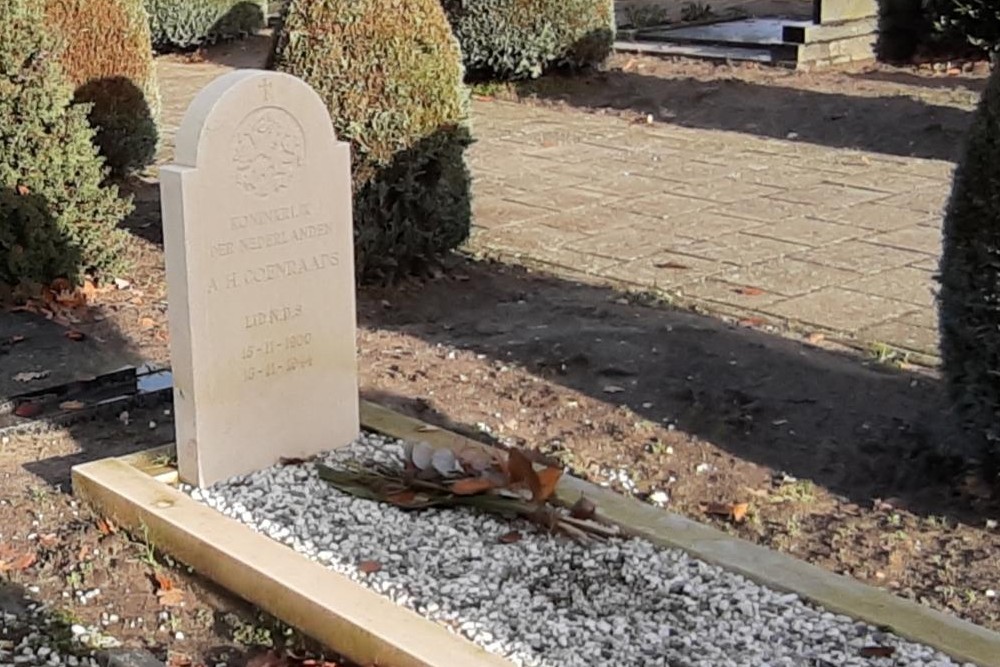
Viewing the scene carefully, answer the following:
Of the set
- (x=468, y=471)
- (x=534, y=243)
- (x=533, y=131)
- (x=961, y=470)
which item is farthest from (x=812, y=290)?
(x=533, y=131)

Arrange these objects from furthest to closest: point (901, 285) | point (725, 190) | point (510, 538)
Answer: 1. point (725, 190)
2. point (901, 285)
3. point (510, 538)

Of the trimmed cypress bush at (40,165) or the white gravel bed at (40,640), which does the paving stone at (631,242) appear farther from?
the white gravel bed at (40,640)

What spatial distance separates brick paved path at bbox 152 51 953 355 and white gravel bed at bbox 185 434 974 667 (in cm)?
235

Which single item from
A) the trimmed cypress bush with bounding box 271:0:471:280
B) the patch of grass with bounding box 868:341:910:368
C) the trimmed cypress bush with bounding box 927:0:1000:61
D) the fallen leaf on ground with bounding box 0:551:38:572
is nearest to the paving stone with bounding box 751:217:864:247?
the patch of grass with bounding box 868:341:910:368

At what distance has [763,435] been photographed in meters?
5.06

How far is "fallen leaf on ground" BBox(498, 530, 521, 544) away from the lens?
3.98 metres

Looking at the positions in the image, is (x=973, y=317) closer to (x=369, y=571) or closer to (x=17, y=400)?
(x=369, y=571)

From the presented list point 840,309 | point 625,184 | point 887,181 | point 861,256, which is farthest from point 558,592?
point 887,181

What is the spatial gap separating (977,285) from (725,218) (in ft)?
14.2

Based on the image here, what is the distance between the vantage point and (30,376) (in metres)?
5.88

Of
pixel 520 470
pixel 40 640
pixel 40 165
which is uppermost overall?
pixel 40 165

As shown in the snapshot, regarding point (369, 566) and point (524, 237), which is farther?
point (524, 237)

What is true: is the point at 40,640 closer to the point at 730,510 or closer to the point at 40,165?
the point at 730,510

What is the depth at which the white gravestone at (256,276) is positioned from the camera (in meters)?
4.21
